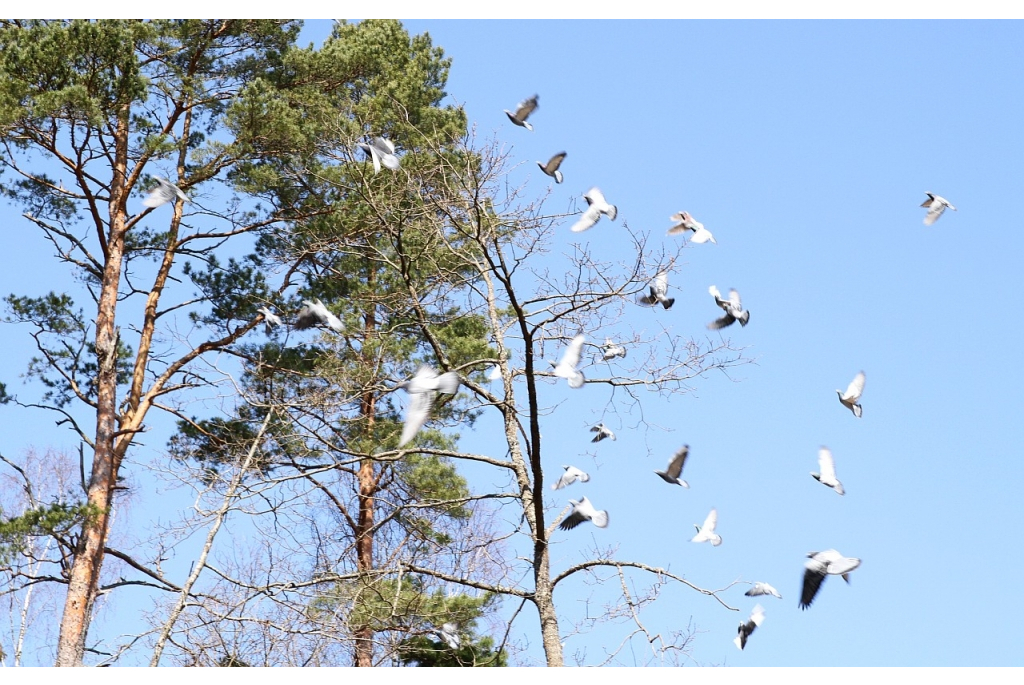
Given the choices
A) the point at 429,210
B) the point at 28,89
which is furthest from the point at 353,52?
the point at 429,210

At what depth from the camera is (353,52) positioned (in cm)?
1407

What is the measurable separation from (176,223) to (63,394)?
8.07ft

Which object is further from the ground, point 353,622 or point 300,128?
point 300,128

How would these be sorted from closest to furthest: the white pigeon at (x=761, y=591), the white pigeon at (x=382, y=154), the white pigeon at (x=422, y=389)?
the white pigeon at (x=422, y=389) < the white pigeon at (x=761, y=591) < the white pigeon at (x=382, y=154)

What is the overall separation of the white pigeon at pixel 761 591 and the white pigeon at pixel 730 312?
2213 millimetres

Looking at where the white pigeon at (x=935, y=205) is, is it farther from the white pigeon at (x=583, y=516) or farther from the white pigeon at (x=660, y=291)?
the white pigeon at (x=583, y=516)

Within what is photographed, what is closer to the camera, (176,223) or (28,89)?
(28,89)

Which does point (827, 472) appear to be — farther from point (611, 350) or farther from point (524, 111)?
point (524, 111)

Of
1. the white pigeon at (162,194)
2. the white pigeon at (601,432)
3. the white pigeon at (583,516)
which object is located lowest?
the white pigeon at (583,516)

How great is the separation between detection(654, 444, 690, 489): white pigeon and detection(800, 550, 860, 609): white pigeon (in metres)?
1.17

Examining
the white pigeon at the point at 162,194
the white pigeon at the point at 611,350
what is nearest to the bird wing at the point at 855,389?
the white pigeon at the point at 611,350

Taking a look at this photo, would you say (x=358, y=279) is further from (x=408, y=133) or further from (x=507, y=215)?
(x=507, y=215)

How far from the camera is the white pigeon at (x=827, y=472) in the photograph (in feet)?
27.6

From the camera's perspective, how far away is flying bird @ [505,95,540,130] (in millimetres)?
9409
